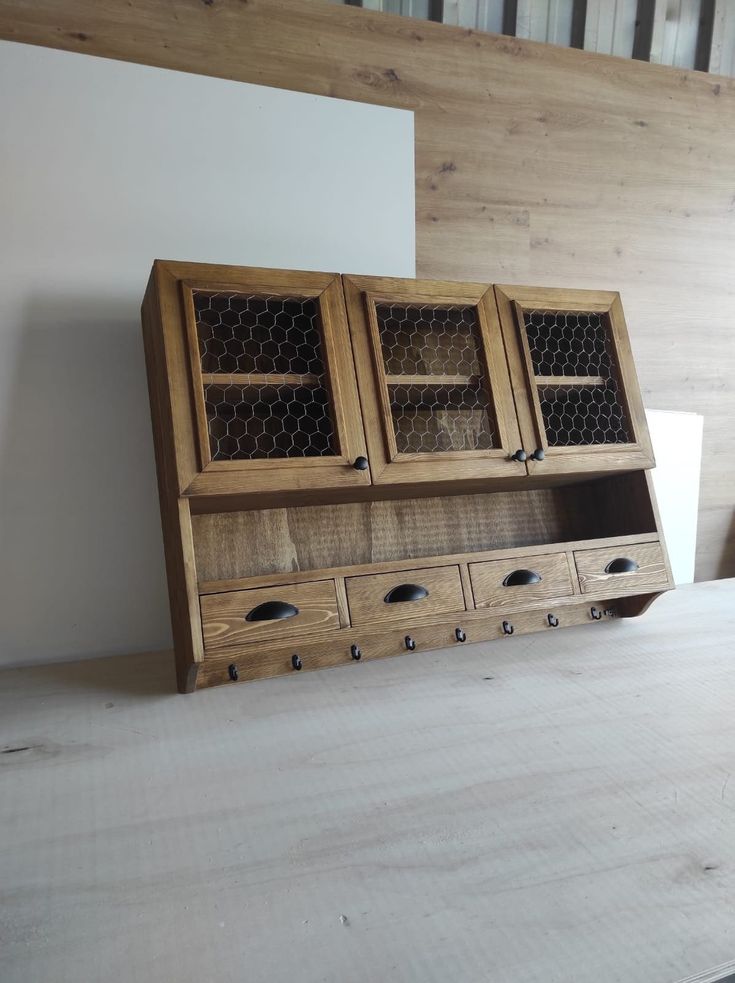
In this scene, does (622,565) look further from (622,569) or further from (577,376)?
(577,376)

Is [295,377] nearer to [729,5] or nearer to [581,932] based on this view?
[581,932]

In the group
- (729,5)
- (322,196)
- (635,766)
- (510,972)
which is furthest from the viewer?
(729,5)

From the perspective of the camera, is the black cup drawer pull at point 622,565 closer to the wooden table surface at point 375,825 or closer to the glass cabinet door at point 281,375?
A: the wooden table surface at point 375,825

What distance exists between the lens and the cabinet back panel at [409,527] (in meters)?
1.51

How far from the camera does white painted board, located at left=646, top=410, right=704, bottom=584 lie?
2232 millimetres

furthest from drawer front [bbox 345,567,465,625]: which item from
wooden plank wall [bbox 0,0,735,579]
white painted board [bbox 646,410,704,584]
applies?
white painted board [bbox 646,410,704,584]

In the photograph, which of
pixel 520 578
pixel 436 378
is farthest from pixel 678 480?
pixel 436 378

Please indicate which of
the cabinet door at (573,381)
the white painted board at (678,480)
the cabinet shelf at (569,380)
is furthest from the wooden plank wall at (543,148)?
the cabinet shelf at (569,380)

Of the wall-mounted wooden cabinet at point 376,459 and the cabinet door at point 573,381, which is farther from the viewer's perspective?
the cabinet door at point 573,381

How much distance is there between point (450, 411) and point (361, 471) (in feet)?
0.93

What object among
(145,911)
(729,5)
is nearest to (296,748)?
(145,911)

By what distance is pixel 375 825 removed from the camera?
904 millimetres

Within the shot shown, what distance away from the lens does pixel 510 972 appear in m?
0.66

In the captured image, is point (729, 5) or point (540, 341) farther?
point (729, 5)
